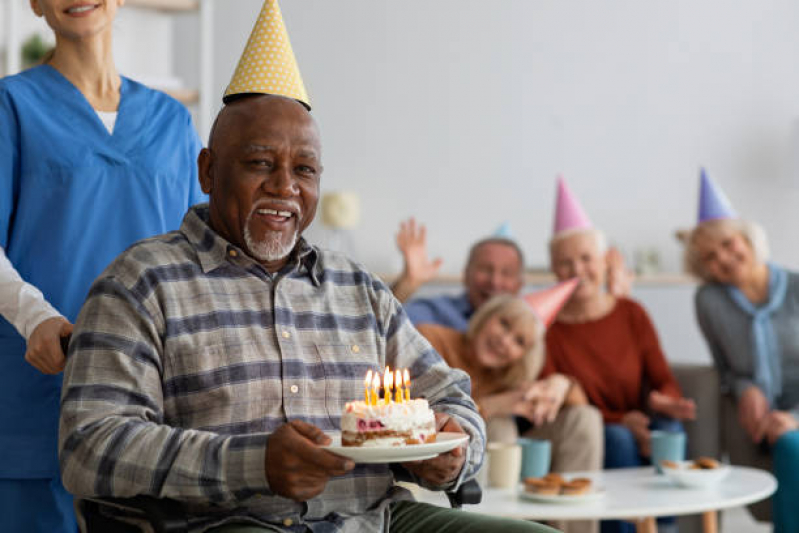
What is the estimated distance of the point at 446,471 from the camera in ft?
4.70

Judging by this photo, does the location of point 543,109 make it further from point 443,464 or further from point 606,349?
point 443,464

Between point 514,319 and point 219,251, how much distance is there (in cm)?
177

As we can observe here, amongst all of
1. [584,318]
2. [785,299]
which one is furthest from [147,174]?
[785,299]

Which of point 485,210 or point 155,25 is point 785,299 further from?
point 155,25

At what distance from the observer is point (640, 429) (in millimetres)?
3307

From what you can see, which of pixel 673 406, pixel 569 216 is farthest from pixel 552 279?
pixel 673 406

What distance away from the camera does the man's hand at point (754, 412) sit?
11.0 feet

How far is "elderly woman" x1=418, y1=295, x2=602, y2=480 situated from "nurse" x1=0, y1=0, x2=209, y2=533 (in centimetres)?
156

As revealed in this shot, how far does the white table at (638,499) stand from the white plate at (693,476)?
0.02 meters

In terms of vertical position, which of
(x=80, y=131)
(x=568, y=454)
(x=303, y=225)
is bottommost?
(x=568, y=454)

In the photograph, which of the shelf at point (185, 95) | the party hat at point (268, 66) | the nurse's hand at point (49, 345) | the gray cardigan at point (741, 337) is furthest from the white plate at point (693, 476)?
the shelf at point (185, 95)

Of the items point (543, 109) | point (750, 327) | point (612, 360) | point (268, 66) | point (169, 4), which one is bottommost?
point (612, 360)

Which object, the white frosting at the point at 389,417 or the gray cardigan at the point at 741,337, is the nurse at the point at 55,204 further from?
the gray cardigan at the point at 741,337

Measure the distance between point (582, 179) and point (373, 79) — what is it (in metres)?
1.18
